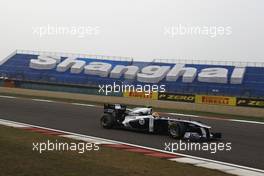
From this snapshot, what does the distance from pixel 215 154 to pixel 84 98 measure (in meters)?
24.8

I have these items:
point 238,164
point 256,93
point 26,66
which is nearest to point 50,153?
point 238,164

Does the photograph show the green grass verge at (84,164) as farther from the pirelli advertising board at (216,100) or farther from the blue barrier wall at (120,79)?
the blue barrier wall at (120,79)

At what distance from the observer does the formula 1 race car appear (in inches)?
490

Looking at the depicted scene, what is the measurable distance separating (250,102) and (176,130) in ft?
46.2

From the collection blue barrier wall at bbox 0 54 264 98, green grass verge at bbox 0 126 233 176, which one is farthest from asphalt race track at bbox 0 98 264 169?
blue barrier wall at bbox 0 54 264 98

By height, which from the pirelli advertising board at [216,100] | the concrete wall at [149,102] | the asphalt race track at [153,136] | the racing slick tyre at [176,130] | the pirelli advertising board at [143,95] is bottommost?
the concrete wall at [149,102]

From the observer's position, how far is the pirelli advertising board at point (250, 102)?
2527 cm

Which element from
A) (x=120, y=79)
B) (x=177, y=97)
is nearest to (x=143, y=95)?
(x=177, y=97)

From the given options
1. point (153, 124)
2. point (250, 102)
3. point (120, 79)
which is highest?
point (153, 124)

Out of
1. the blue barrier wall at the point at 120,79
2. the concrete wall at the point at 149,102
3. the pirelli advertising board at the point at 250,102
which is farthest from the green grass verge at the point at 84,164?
the blue barrier wall at the point at 120,79

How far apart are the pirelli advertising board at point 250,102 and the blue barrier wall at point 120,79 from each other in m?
5.34

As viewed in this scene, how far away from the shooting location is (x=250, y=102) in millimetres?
25766

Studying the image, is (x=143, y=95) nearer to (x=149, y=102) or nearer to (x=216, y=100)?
(x=149, y=102)

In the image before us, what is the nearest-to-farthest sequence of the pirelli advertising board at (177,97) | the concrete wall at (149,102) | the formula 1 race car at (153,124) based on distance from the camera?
the formula 1 race car at (153,124)
the concrete wall at (149,102)
the pirelli advertising board at (177,97)
